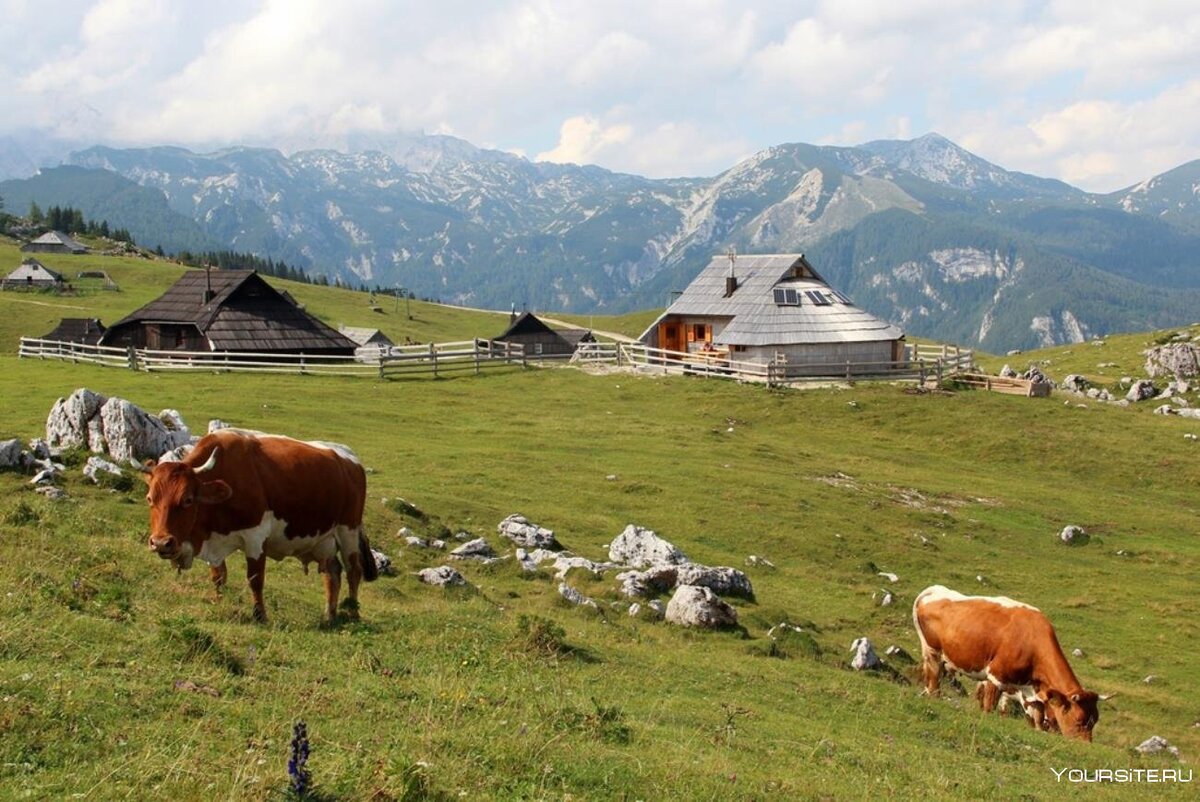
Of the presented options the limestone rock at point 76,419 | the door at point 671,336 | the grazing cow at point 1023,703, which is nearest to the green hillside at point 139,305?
the door at point 671,336

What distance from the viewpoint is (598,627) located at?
56.7 feet

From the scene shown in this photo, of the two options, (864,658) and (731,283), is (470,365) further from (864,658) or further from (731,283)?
(864,658)

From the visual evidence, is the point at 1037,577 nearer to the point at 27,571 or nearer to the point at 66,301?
the point at 27,571

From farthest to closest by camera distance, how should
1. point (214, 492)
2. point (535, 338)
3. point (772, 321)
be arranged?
point (535, 338) → point (772, 321) → point (214, 492)

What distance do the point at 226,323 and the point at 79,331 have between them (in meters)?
32.6

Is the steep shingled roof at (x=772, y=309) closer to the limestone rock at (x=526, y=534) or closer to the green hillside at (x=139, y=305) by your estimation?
the limestone rock at (x=526, y=534)

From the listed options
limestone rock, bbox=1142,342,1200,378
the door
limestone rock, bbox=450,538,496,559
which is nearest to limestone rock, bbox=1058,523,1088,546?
limestone rock, bbox=450,538,496,559

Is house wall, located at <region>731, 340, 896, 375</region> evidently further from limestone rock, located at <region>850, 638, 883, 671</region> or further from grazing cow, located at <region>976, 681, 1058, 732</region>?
grazing cow, located at <region>976, 681, 1058, 732</region>

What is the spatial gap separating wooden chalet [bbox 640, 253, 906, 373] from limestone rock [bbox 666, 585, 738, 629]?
3940 centimetres

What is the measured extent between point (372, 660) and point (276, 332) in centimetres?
5614

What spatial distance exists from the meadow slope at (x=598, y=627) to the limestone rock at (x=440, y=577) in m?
0.46

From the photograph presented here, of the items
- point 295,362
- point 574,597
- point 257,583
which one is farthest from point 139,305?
point 257,583

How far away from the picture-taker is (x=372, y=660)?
11.3 m

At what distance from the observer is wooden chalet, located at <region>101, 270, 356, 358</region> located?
62.7m
